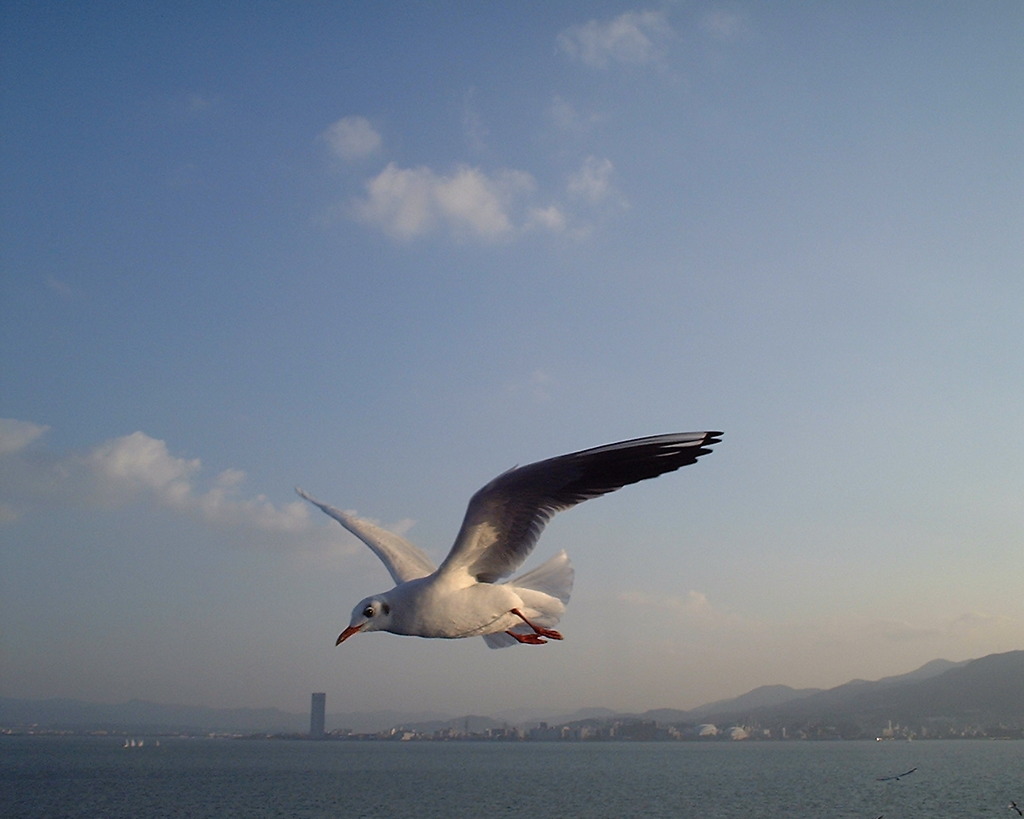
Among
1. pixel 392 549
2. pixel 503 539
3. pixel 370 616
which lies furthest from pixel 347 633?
pixel 392 549

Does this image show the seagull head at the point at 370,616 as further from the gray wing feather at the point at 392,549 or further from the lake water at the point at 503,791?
the lake water at the point at 503,791

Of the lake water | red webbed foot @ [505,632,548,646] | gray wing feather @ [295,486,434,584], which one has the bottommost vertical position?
the lake water

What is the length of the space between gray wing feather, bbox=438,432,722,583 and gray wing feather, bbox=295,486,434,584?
184cm

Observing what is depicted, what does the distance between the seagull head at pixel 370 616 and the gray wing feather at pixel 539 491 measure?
54 centimetres

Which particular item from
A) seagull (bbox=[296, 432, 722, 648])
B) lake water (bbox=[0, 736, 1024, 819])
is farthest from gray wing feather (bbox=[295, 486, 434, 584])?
lake water (bbox=[0, 736, 1024, 819])

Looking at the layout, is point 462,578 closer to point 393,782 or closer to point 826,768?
point 393,782

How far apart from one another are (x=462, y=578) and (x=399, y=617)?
63cm

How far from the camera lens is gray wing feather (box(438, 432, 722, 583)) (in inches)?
246

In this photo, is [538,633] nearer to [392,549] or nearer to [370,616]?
[370,616]

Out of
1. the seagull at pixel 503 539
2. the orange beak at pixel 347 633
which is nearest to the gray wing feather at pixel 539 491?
the seagull at pixel 503 539

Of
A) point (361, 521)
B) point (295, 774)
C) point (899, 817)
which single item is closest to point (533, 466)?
point (361, 521)

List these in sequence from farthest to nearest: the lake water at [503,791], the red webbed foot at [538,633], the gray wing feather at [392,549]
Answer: the lake water at [503,791], the gray wing feather at [392,549], the red webbed foot at [538,633]

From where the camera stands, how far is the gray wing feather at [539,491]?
20.5 ft

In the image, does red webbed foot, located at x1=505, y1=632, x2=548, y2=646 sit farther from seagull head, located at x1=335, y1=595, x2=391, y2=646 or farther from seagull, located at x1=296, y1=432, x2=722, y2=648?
seagull head, located at x1=335, y1=595, x2=391, y2=646
